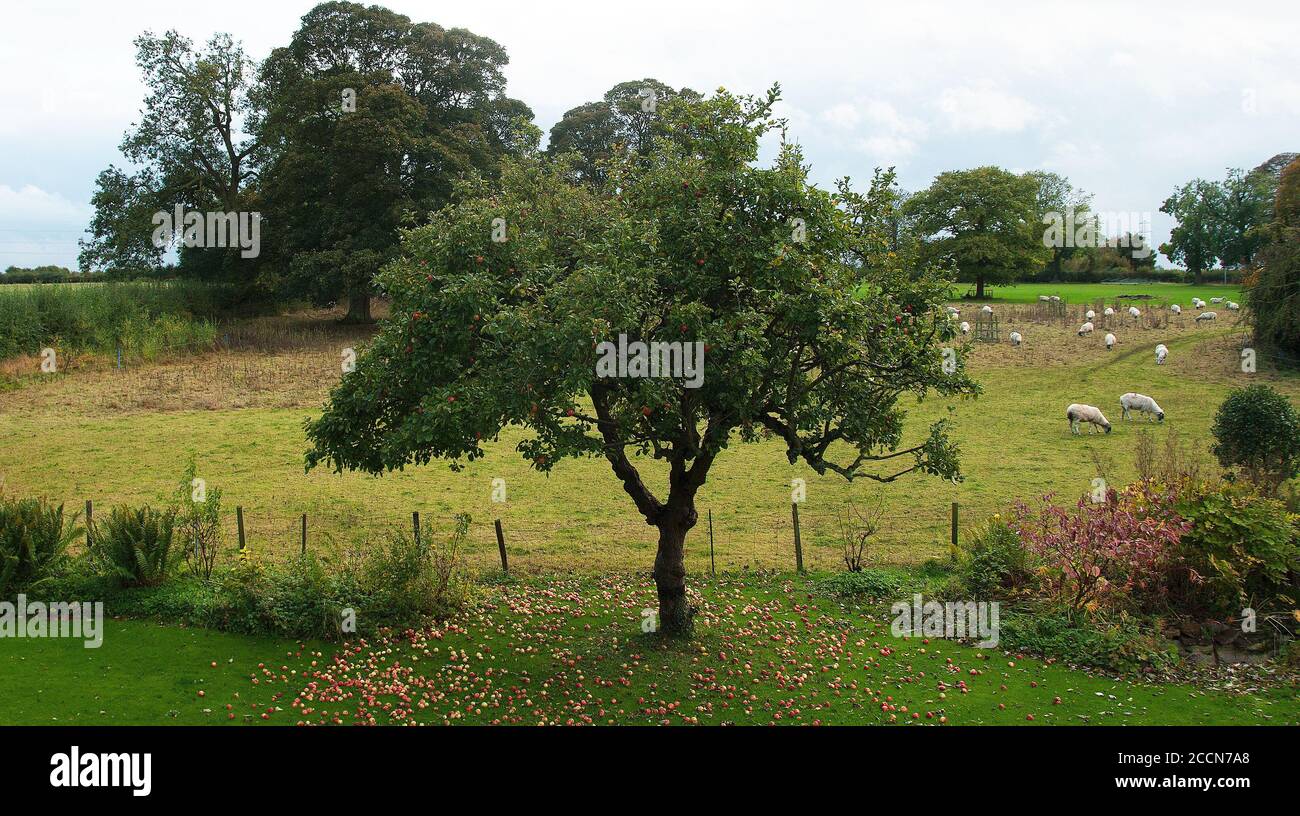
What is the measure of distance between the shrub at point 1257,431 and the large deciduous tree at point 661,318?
16.8m

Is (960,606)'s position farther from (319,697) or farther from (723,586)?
(319,697)

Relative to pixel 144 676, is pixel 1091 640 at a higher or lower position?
higher

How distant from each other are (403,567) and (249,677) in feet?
10.3

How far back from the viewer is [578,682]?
13836 millimetres

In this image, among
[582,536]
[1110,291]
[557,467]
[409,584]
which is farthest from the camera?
[1110,291]

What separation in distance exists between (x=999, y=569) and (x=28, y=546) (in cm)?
1684

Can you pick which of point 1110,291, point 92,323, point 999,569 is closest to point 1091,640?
point 999,569

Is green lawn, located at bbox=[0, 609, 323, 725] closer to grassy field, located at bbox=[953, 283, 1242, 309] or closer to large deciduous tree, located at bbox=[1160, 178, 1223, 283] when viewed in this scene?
grassy field, located at bbox=[953, 283, 1242, 309]

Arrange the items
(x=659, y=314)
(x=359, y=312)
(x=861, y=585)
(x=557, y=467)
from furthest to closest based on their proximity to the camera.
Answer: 1. (x=359, y=312)
2. (x=557, y=467)
3. (x=861, y=585)
4. (x=659, y=314)

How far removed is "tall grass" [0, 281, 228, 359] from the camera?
150 ft

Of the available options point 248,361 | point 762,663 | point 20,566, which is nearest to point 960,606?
point 762,663

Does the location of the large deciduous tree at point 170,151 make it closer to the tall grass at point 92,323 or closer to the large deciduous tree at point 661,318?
the tall grass at point 92,323

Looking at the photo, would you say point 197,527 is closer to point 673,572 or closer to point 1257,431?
point 673,572

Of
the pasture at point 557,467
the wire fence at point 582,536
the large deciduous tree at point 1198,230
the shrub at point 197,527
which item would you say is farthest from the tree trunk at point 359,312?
the large deciduous tree at point 1198,230
